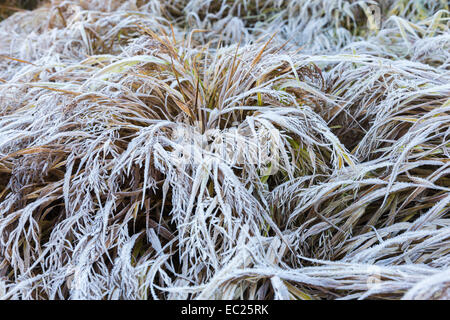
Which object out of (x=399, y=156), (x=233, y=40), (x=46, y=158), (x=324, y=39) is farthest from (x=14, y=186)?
(x=324, y=39)

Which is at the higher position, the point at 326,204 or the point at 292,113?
the point at 292,113

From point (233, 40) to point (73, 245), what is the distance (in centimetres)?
104

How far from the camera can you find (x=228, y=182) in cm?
78

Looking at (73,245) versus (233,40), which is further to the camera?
(233,40)

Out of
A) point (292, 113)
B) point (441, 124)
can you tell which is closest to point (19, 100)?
point (292, 113)

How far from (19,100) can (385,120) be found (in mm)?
994

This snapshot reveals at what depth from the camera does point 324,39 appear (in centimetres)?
145

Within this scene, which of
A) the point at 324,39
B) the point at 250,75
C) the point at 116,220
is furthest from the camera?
the point at 324,39

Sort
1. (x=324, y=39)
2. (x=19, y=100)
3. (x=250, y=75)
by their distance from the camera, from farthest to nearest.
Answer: (x=324, y=39), (x=19, y=100), (x=250, y=75)

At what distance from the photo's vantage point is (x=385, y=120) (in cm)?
91

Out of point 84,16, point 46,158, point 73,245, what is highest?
point 84,16

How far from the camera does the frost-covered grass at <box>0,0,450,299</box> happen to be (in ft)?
2.41

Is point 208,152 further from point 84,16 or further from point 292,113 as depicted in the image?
point 84,16

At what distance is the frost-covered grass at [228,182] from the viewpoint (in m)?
0.74
